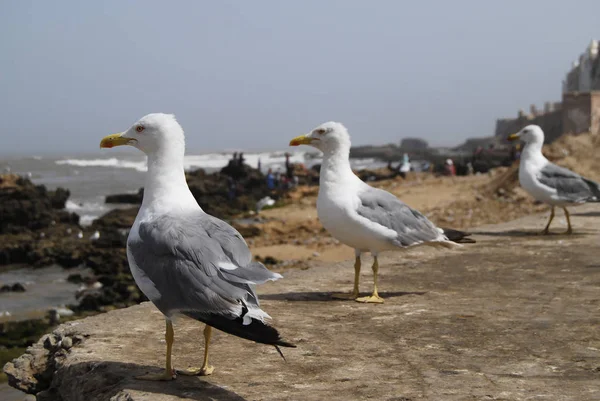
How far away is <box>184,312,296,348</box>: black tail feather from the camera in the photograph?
→ 2.78m

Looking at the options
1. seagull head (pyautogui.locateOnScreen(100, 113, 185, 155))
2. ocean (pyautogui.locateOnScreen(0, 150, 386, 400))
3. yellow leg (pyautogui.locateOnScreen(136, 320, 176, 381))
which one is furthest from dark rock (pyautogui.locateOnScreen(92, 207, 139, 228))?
yellow leg (pyautogui.locateOnScreen(136, 320, 176, 381))

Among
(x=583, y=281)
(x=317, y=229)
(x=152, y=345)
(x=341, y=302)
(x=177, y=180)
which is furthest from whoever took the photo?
(x=317, y=229)

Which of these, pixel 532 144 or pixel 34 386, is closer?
pixel 34 386

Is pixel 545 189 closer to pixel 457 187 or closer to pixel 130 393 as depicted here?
pixel 130 393

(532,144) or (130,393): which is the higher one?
(532,144)

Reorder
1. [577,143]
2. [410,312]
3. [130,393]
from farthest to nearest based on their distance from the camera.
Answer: [577,143], [410,312], [130,393]

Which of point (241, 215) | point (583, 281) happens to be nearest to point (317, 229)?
point (241, 215)

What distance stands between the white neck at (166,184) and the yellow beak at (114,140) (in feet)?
0.51

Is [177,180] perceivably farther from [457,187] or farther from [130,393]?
[457,187]

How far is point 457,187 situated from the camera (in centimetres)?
1852

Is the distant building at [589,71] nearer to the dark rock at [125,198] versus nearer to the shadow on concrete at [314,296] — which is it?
the dark rock at [125,198]

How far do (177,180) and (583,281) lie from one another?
144 inches

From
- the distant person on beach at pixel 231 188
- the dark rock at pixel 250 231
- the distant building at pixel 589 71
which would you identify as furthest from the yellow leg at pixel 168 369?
the distant building at pixel 589 71

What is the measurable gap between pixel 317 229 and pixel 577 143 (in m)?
6.91
